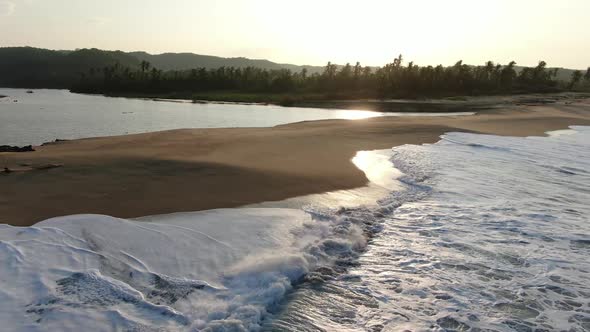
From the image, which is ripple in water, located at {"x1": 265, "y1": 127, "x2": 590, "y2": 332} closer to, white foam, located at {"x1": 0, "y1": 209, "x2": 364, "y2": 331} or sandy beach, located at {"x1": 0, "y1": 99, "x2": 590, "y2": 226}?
white foam, located at {"x1": 0, "y1": 209, "x2": 364, "y2": 331}

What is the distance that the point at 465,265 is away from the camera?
6.28 meters

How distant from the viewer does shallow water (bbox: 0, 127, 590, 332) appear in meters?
4.59

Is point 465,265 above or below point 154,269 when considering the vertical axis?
below

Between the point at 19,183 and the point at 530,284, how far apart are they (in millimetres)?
9707

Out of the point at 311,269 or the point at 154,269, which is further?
the point at 311,269

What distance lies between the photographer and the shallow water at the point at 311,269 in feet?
15.1

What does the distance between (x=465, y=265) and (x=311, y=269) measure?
2.36 m

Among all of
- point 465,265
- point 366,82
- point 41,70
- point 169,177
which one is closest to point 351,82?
point 366,82

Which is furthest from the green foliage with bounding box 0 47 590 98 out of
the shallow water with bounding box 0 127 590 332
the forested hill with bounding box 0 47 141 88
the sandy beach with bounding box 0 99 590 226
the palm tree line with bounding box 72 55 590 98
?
the shallow water with bounding box 0 127 590 332

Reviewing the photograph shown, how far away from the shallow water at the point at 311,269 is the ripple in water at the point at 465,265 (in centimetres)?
3

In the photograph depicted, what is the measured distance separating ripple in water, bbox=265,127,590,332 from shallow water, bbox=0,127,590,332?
0.08 feet

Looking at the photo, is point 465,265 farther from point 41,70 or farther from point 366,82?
point 41,70

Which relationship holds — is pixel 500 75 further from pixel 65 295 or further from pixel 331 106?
pixel 65 295

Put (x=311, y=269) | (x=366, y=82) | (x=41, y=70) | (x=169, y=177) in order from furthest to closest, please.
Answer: (x=41, y=70), (x=366, y=82), (x=169, y=177), (x=311, y=269)
